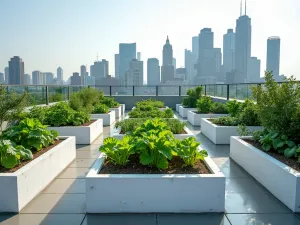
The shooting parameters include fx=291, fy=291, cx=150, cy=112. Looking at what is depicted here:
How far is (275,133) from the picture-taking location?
4324 millimetres

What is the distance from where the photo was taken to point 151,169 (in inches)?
131

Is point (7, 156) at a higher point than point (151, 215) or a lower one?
higher

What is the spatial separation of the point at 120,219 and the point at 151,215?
0.32m

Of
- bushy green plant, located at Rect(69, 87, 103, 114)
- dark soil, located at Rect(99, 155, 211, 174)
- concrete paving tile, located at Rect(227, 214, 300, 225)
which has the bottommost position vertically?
concrete paving tile, located at Rect(227, 214, 300, 225)

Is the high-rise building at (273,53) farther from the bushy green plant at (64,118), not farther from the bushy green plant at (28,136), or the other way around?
the bushy green plant at (28,136)

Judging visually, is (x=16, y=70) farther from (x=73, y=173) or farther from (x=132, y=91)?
(x=73, y=173)

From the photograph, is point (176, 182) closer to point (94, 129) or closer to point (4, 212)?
point (4, 212)

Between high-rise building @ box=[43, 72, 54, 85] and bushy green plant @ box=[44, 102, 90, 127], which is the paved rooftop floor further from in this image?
high-rise building @ box=[43, 72, 54, 85]

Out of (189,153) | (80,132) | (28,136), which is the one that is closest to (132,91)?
(80,132)

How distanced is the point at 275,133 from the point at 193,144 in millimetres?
1592

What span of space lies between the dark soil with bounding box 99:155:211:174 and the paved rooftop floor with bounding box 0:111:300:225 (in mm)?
433

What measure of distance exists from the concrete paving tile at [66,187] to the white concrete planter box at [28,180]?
3.3 inches

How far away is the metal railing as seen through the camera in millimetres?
9355

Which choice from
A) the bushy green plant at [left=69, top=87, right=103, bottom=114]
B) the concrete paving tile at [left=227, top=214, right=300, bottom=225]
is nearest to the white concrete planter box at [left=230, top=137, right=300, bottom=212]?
the concrete paving tile at [left=227, top=214, right=300, bottom=225]
